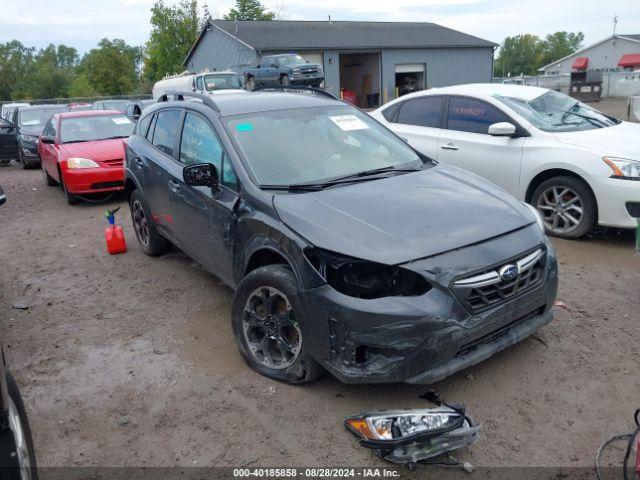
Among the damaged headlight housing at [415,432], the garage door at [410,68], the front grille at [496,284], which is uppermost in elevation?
the garage door at [410,68]

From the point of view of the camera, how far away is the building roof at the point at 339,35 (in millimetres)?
35656

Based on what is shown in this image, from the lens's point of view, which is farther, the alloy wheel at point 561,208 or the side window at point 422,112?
the side window at point 422,112

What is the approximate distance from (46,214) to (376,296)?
7.84m

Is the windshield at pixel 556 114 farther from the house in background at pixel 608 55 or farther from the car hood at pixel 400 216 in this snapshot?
the house in background at pixel 608 55

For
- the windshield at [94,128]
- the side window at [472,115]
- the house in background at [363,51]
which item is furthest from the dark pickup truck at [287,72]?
the side window at [472,115]

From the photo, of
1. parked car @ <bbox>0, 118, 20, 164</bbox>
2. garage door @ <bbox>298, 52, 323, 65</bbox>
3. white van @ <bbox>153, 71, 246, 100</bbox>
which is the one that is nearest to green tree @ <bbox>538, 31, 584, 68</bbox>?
garage door @ <bbox>298, 52, 323, 65</bbox>

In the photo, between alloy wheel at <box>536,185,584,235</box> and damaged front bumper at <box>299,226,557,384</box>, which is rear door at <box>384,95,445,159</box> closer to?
alloy wheel at <box>536,185,584,235</box>

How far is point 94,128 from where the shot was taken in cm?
1057

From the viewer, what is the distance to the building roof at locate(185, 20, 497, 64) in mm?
35656

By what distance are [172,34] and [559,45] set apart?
103546mm

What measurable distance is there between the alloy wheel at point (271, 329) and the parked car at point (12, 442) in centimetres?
160

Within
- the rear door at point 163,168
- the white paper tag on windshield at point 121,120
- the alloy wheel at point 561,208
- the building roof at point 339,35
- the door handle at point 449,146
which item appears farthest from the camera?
the building roof at point 339,35

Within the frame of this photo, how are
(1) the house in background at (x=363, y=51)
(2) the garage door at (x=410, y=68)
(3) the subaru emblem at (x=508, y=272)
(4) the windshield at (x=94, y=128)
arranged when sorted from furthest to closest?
(2) the garage door at (x=410, y=68) → (1) the house in background at (x=363, y=51) → (4) the windshield at (x=94, y=128) → (3) the subaru emblem at (x=508, y=272)

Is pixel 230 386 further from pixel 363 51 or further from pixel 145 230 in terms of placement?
pixel 363 51
